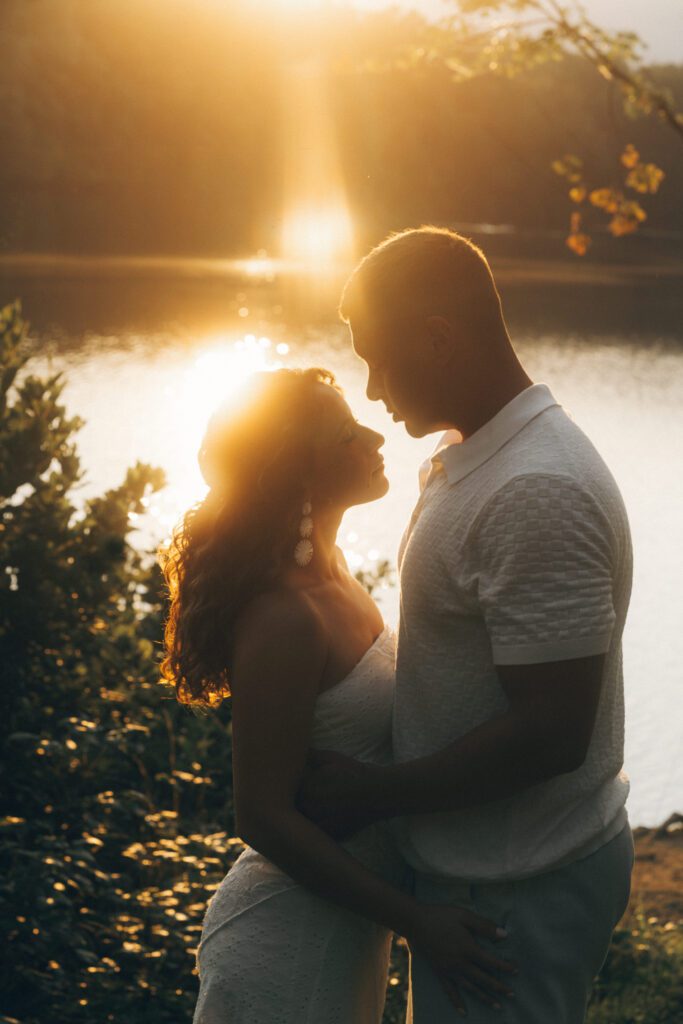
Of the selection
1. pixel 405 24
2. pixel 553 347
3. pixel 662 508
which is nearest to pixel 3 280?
pixel 553 347

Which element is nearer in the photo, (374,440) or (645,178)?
(374,440)

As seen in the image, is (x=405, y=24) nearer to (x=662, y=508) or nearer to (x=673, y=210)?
(x=662, y=508)

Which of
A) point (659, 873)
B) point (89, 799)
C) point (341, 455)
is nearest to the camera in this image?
point (341, 455)

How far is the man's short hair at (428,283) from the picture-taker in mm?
1857

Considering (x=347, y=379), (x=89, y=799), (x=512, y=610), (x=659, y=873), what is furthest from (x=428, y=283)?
(x=347, y=379)

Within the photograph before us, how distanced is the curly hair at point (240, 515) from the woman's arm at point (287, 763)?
0.11 m

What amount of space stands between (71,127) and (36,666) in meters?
30.7

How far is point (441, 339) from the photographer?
1869 millimetres

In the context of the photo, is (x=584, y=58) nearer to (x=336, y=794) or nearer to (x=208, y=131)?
(x=336, y=794)

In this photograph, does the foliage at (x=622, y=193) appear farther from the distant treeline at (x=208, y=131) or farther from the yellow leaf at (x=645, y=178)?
the distant treeline at (x=208, y=131)

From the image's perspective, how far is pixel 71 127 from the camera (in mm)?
33000

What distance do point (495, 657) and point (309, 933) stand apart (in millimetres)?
674

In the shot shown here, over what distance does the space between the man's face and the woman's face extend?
209mm

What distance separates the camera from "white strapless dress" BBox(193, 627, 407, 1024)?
2045 millimetres
